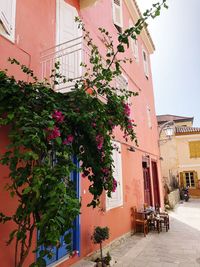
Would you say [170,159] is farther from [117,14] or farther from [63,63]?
[63,63]

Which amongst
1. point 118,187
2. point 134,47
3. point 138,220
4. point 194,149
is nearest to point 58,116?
point 118,187

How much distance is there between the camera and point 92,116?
304 cm

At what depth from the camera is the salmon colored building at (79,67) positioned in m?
4.03

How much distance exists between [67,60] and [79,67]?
0.36 metres

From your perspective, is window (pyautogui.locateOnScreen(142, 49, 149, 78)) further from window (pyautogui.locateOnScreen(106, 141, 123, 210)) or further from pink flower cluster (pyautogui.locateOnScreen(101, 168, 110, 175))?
pink flower cluster (pyautogui.locateOnScreen(101, 168, 110, 175))

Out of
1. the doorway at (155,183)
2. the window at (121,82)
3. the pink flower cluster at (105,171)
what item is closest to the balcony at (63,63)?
the pink flower cluster at (105,171)

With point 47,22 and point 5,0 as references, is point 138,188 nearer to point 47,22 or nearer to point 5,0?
point 47,22

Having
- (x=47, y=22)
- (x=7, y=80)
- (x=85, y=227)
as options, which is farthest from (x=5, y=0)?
(x=85, y=227)

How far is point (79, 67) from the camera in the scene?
18.2ft

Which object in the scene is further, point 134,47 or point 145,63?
point 145,63

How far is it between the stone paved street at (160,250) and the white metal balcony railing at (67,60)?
4166 mm

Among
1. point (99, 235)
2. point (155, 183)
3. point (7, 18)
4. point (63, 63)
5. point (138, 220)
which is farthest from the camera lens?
point (155, 183)

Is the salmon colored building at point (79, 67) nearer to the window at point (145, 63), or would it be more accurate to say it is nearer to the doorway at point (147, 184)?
the doorway at point (147, 184)

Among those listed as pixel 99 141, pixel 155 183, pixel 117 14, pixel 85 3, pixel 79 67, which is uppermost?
pixel 117 14
